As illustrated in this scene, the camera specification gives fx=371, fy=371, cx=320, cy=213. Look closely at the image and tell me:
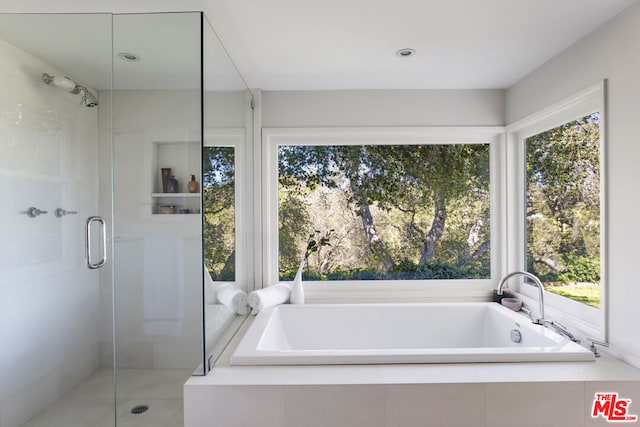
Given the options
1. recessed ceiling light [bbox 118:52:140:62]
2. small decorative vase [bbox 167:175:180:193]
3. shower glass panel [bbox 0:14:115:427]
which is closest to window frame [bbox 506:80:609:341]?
small decorative vase [bbox 167:175:180:193]

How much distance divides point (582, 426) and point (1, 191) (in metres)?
2.90

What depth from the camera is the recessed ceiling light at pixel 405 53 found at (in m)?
2.24

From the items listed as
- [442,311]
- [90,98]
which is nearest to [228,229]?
[90,98]

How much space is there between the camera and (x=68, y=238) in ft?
6.16

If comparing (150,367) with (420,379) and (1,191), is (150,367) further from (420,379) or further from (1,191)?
(420,379)

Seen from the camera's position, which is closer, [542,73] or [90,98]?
[90,98]

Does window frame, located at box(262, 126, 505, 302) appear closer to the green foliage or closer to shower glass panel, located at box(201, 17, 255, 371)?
shower glass panel, located at box(201, 17, 255, 371)

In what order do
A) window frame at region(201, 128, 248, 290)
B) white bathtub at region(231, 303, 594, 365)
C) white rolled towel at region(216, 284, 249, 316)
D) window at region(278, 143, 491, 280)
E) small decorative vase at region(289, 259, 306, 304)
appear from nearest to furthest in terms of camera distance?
white rolled towel at region(216, 284, 249, 316), window frame at region(201, 128, 248, 290), white bathtub at region(231, 303, 594, 365), small decorative vase at region(289, 259, 306, 304), window at region(278, 143, 491, 280)

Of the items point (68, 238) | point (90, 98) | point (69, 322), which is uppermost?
point (90, 98)

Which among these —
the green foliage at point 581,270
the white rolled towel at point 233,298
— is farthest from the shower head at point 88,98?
the green foliage at point 581,270

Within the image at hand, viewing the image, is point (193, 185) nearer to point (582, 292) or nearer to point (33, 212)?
point (33, 212)

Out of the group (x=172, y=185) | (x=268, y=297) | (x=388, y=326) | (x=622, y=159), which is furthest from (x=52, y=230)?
(x=622, y=159)

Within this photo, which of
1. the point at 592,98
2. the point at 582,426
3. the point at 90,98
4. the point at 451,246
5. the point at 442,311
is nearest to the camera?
the point at 582,426

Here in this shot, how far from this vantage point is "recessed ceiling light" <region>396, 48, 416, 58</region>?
224 cm
